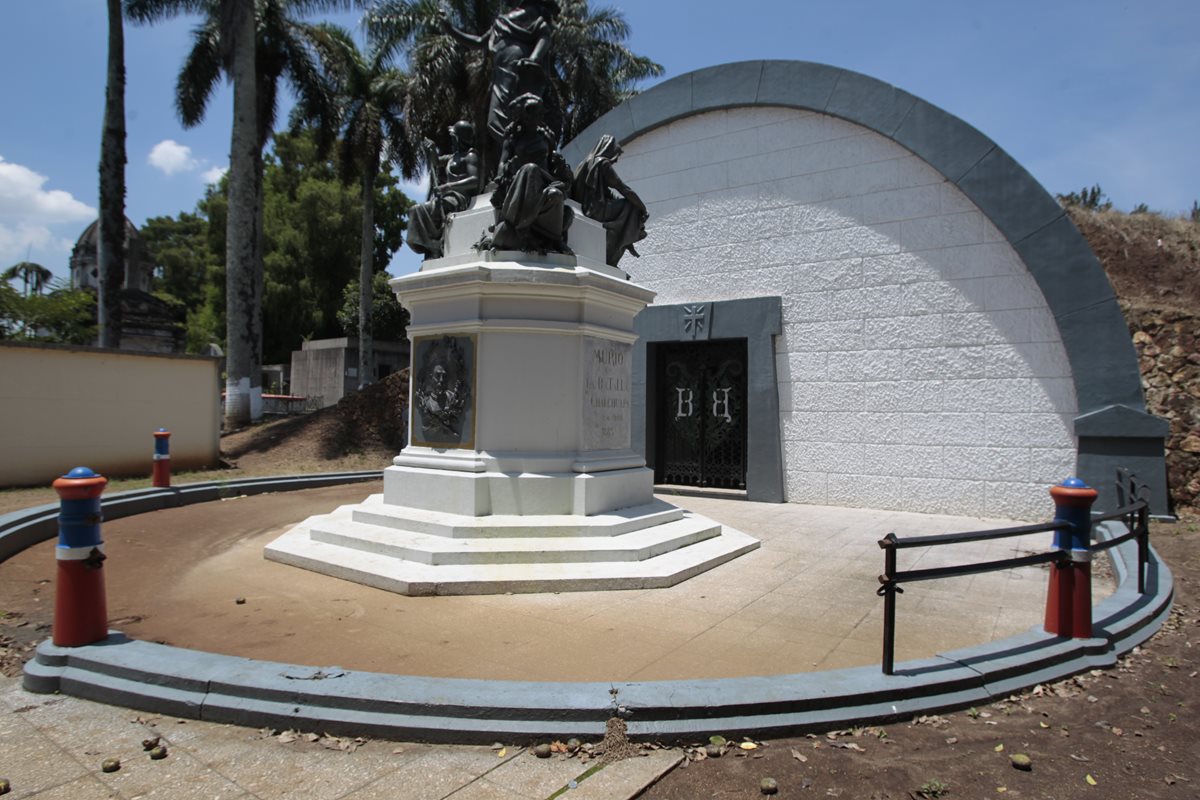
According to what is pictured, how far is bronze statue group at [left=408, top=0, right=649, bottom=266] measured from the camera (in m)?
6.95

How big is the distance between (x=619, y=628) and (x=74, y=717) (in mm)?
2957

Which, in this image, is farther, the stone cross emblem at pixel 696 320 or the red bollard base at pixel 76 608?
→ the stone cross emblem at pixel 696 320

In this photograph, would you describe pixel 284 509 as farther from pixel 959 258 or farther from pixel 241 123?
pixel 241 123

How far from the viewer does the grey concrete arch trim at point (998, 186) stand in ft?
29.6

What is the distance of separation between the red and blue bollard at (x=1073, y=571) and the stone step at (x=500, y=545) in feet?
9.98

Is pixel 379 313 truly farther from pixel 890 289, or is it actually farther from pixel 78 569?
pixel 78 569

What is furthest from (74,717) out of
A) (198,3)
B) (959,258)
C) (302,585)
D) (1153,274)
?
(198,3)

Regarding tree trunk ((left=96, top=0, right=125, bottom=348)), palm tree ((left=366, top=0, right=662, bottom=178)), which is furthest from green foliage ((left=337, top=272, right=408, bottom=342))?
tree trunk ((left=96, top=0, right=125, bottom=348))

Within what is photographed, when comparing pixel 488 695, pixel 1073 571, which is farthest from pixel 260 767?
pixel 1073 571

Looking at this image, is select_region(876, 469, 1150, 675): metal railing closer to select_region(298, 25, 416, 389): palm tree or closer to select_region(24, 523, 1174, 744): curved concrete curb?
select_region(24, 523, 1174, 744): curved concrete curb

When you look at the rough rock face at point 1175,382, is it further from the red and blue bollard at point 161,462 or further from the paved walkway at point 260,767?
the red and blue bollard at point 161,462

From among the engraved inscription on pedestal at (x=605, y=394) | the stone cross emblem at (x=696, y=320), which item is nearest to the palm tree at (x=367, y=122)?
the stone cross emblem at (x=696, y=320)

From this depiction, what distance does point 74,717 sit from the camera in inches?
132

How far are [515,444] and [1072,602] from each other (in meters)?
4.52
